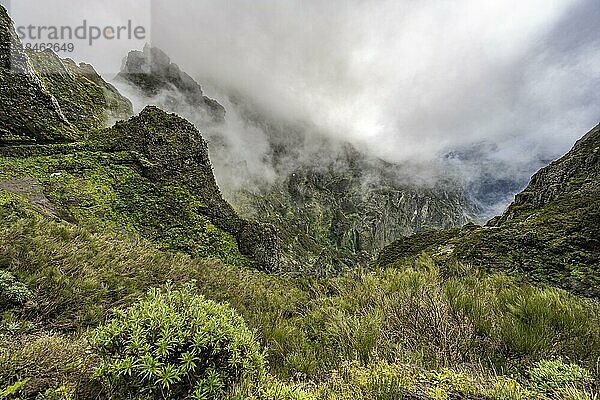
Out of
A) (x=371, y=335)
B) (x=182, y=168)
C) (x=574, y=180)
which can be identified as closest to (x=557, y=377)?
(x=371, y=335)

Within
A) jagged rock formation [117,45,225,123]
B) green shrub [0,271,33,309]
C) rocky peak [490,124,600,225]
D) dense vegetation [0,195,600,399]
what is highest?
jagged rock formation [117,45,225,123]

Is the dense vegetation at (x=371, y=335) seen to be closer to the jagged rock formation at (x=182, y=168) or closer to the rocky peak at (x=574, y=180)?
the jagged rock formation at (x=182, y=168)

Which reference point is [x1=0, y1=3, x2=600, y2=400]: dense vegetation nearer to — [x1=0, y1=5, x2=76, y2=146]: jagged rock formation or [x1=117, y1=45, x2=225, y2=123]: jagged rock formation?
[x1=0, y1=5, x2=76, y2=146]: jagged rock formation

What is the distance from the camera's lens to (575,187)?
18.7 m

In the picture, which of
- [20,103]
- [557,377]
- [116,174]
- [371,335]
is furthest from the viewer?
[116,174]

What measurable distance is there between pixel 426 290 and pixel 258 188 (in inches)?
6330

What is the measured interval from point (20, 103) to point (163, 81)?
8629 cm

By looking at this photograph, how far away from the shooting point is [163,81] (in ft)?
300

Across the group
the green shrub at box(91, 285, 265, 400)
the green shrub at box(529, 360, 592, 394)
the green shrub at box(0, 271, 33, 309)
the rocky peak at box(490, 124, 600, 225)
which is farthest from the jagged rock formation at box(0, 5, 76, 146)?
the rocky peak at box(490, 124, 600, 225)

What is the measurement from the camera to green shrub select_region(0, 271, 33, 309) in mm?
4094

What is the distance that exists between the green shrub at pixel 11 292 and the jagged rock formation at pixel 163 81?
76585 millimetres

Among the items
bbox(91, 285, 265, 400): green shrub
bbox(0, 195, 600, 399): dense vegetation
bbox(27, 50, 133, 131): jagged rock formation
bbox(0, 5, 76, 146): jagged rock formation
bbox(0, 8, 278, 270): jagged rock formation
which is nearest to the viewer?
bbox(91, 285, 265, 400): green shrub

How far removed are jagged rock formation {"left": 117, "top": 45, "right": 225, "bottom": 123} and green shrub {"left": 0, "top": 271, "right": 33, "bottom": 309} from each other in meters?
76.6

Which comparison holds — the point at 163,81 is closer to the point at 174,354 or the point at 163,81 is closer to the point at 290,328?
the point at 290,328
